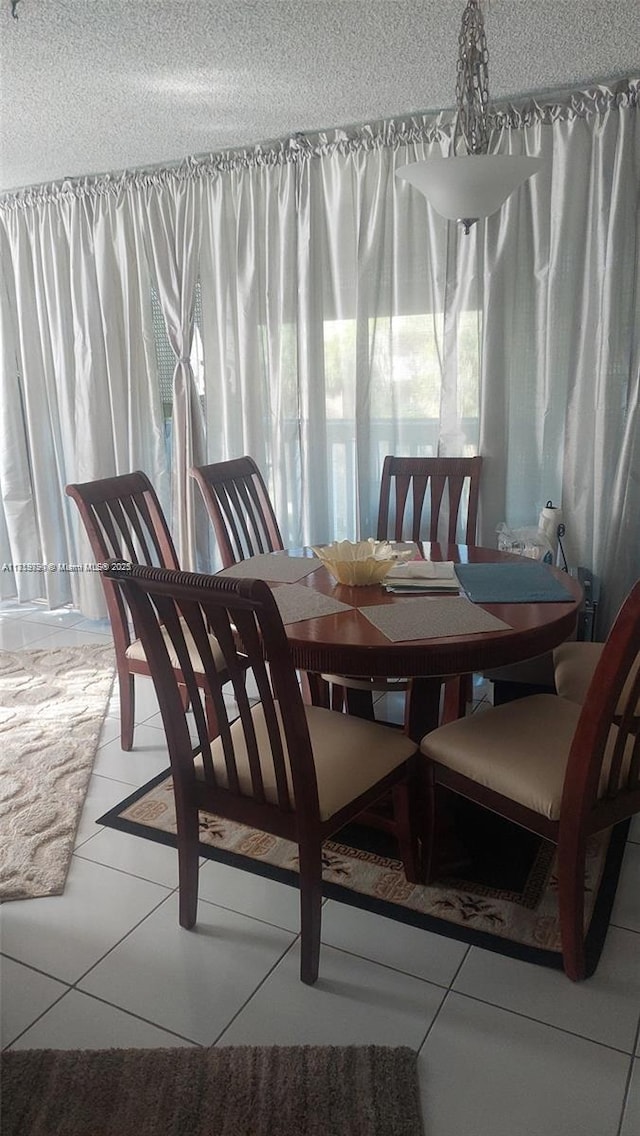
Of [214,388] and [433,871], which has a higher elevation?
[214,388]

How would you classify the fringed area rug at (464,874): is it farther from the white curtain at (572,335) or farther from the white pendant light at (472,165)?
the white pendant light at (472,165)

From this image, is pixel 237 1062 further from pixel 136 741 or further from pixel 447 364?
pixel 447 364

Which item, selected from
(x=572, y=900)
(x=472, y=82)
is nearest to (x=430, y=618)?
(x=572, y=900)

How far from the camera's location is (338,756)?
180 centimetres

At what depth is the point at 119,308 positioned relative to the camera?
4.05m

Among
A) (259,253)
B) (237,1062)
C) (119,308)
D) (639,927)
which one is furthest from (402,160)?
(237,1062)

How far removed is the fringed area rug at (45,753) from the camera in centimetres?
219

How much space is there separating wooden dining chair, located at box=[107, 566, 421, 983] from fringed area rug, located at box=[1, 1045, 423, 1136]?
0.79 ft

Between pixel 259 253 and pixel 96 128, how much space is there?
85cm

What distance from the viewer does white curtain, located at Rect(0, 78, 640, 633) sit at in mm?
2963

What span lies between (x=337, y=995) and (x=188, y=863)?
46 cm

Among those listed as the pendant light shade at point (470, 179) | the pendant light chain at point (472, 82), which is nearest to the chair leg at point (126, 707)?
the pendant light shade at point (470, 179)

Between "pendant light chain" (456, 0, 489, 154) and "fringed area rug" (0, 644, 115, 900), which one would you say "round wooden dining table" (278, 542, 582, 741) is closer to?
"fringed area rug" (0, 644, 115, 900)

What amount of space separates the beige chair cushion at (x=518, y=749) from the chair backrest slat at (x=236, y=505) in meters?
1.29
